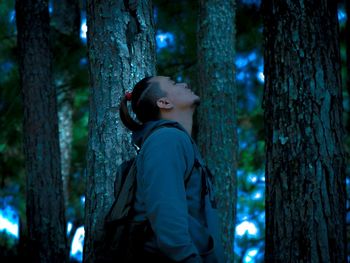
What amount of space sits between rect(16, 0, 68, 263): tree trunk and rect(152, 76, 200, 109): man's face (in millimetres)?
4776

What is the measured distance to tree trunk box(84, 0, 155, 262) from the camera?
13.3ft

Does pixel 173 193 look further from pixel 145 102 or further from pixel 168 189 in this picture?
Result: pixel 145 102

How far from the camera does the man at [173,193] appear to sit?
2.37 meters

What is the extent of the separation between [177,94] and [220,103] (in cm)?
411

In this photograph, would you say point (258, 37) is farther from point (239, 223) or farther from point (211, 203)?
point (211, 203)

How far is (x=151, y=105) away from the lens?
2918mm

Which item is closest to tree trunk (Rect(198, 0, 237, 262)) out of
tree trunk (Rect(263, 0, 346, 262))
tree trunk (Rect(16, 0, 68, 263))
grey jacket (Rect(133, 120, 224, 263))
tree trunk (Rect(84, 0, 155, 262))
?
tree trunk (Rect(16, 0, 68, 263))

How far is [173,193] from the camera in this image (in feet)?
7.92

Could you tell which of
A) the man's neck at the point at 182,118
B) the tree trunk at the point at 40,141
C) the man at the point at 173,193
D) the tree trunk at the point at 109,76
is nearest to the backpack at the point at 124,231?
the man at the point at 173,193

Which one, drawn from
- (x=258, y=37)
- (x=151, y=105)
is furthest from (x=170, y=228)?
(x=258, y=37)

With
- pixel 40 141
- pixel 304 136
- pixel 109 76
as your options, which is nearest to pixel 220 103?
pixel 40 141

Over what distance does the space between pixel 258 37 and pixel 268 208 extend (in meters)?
6.66

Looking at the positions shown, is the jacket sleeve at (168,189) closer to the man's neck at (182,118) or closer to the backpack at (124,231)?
the backpack at (124,231)

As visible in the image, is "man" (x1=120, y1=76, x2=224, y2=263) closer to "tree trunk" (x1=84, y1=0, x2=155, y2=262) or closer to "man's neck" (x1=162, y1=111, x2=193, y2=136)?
"man's neck" (x1=162, y1=111, x2=193, y2=136)
